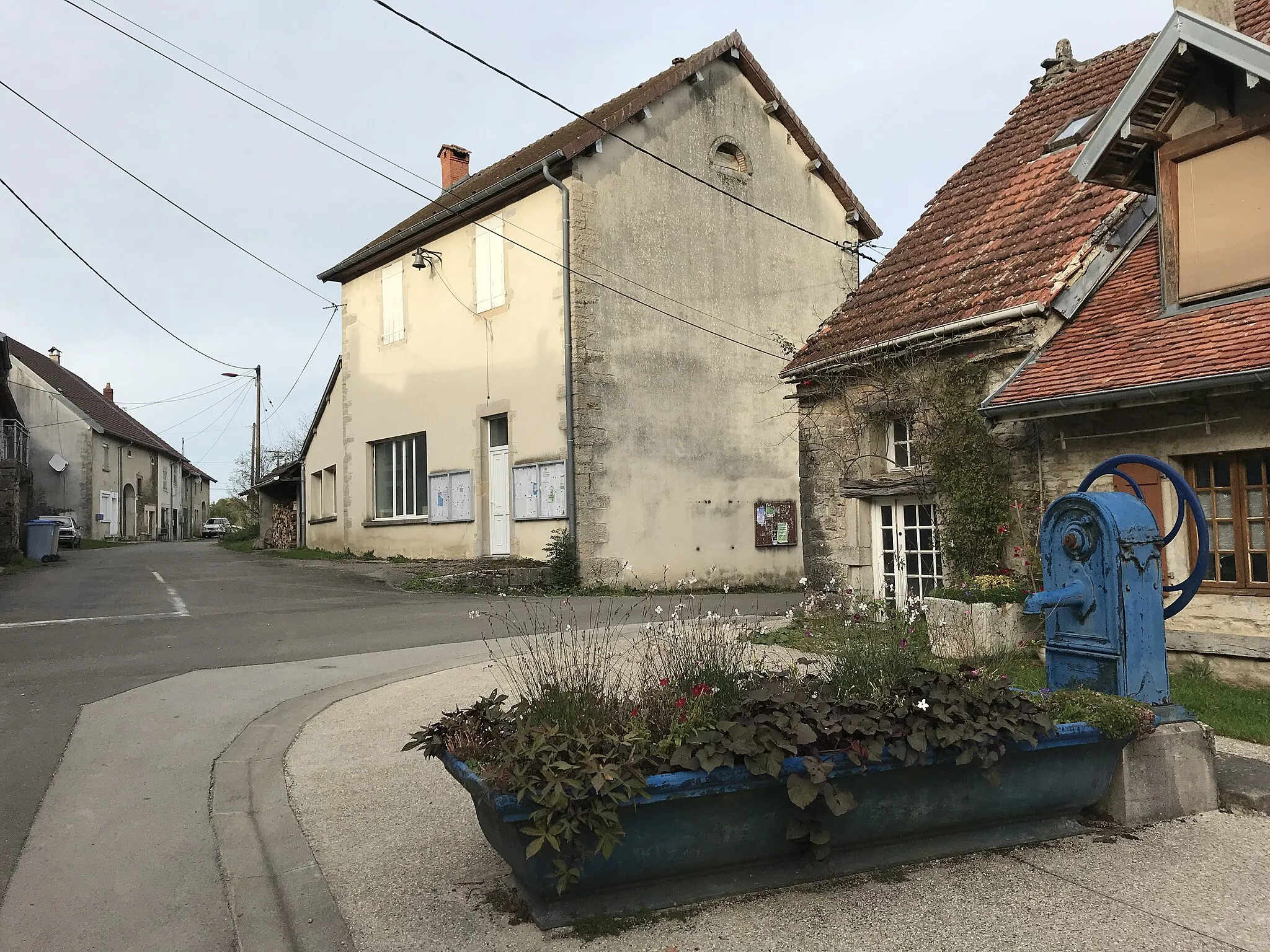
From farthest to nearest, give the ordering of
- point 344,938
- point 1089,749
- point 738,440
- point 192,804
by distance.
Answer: point 738,440
point 192,804
point 1089,749
point 344,938

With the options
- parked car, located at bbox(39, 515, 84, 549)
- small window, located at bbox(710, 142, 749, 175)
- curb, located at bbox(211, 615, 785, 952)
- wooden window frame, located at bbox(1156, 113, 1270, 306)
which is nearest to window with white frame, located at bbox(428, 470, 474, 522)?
small window, located at bbox(710, 142, 749, 175)

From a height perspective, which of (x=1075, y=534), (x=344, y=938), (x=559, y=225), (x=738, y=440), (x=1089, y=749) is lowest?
(x=344, y=938)

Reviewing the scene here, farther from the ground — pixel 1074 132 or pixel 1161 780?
pixel 1074 132

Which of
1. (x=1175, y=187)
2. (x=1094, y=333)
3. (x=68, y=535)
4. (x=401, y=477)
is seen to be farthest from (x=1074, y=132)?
(x=68, y=535)

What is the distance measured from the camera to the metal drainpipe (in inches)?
636

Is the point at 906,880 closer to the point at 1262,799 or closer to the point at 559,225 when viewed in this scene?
the point at 1262,799

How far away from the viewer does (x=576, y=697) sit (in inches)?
150

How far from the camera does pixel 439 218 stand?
762 inches

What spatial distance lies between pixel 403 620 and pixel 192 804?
7.16 m

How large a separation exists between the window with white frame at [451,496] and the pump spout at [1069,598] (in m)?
14.8

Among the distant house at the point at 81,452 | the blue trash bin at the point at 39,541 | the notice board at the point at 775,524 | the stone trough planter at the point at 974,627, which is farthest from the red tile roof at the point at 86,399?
the stone trough planter at the point at 974,627

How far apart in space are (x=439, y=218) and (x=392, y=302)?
9.12ft

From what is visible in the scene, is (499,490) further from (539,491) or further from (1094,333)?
(1094,333)

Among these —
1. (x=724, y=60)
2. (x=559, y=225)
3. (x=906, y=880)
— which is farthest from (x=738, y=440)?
(x=906, y=880)
